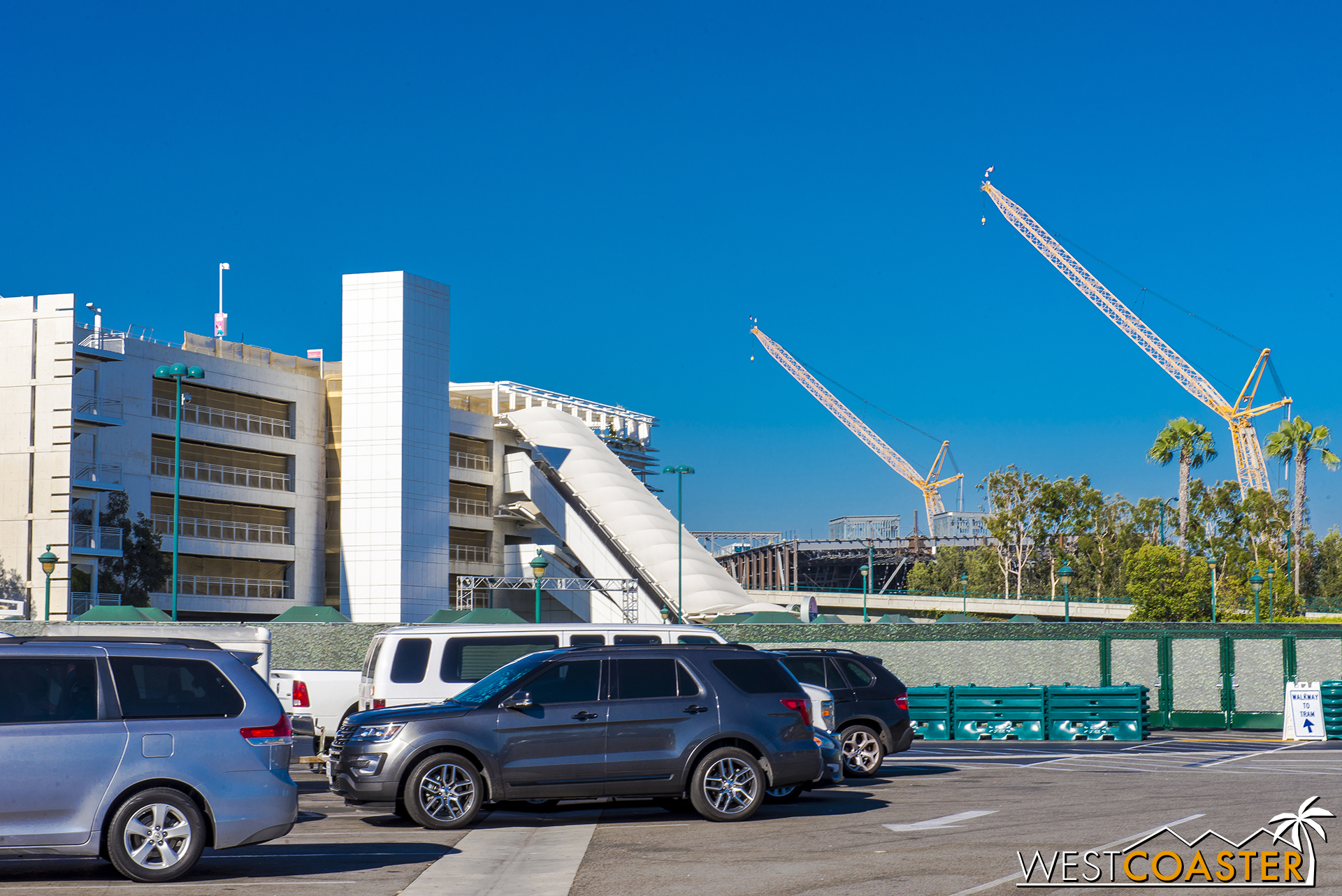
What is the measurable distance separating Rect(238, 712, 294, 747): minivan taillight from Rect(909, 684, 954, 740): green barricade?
18934mm

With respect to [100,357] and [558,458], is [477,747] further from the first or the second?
[558,458]

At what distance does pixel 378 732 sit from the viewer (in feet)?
43.7

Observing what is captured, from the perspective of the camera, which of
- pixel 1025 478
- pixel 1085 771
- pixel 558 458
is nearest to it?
pixel 1085 771

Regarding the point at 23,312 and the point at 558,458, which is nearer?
the point at 23,312

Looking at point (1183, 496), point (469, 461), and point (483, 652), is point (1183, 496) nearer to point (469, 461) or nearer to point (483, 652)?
point (469, 461)

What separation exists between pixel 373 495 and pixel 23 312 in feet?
60.0

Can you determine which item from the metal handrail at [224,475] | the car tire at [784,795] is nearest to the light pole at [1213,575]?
the metal handrail at [224,475]

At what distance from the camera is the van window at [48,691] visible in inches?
390

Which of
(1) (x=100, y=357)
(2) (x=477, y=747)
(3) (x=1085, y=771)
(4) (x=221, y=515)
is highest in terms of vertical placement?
(1) (x=100, y=357)

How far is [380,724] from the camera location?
13.4 m

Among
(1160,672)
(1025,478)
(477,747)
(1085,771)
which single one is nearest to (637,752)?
(477,747)

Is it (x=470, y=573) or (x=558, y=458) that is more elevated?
(x=558, y=458)

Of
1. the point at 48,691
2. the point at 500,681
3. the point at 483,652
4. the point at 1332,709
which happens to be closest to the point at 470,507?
the point at 1332,709

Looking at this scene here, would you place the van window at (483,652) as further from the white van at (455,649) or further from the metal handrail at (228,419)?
the metal handrail at (228,419)
